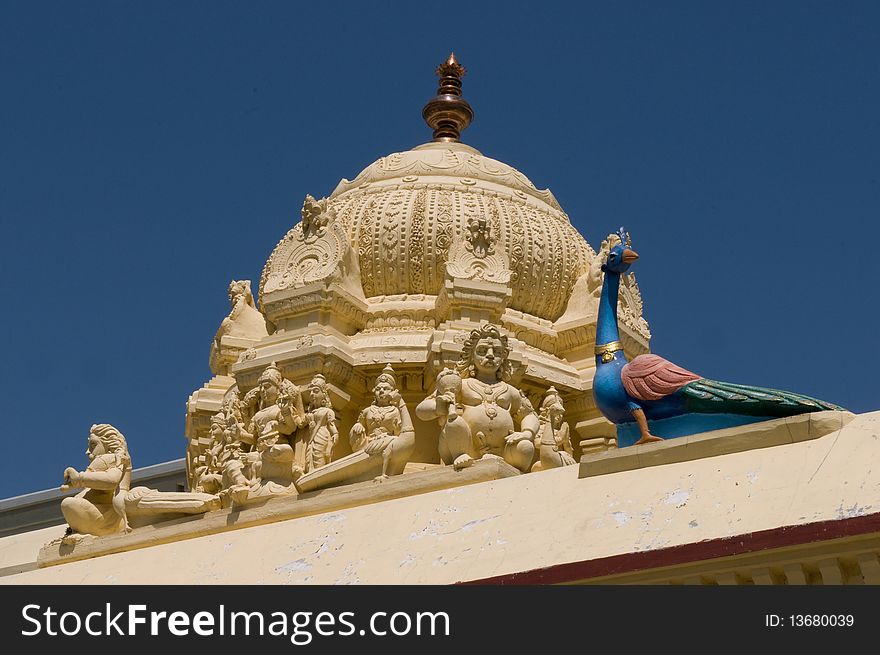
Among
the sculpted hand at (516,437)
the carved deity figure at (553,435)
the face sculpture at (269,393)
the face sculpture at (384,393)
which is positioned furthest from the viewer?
the face sculpture at (269,393)

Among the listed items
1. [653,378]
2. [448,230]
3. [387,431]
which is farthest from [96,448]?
[653,378]

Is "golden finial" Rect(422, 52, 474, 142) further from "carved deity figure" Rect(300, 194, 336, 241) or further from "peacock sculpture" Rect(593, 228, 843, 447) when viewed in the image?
"peacock sculpture" Rect(593, 228, 843, 447)

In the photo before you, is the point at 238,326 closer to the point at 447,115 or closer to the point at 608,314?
the point at 447,115

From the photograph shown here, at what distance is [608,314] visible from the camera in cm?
1994

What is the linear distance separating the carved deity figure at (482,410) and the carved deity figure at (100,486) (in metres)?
4.03

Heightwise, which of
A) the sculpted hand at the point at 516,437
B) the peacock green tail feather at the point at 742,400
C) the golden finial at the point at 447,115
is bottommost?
the peacock green tail feather at the point at 742,400

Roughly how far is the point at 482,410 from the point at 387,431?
1.22 metres

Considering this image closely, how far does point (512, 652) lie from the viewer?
15.0 m

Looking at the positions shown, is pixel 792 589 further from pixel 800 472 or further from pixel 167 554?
pixel 167 554

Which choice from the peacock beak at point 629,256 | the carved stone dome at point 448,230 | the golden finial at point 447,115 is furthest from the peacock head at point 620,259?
the golden finial at point 447,115

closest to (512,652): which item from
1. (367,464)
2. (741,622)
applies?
(741,622)

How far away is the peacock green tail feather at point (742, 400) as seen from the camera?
17.3 m

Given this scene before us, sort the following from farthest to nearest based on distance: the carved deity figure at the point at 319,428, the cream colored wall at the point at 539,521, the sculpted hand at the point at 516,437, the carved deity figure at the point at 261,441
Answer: the carved deity figure at the point at 319,428 < the carved deity figure at the point at 261,441 < the sculpted hand at the point at 516,437 < the cream colored wall at the point at 539,521

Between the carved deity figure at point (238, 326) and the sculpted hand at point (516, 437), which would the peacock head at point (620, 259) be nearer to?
the sculpted hand at point (516, 437)
